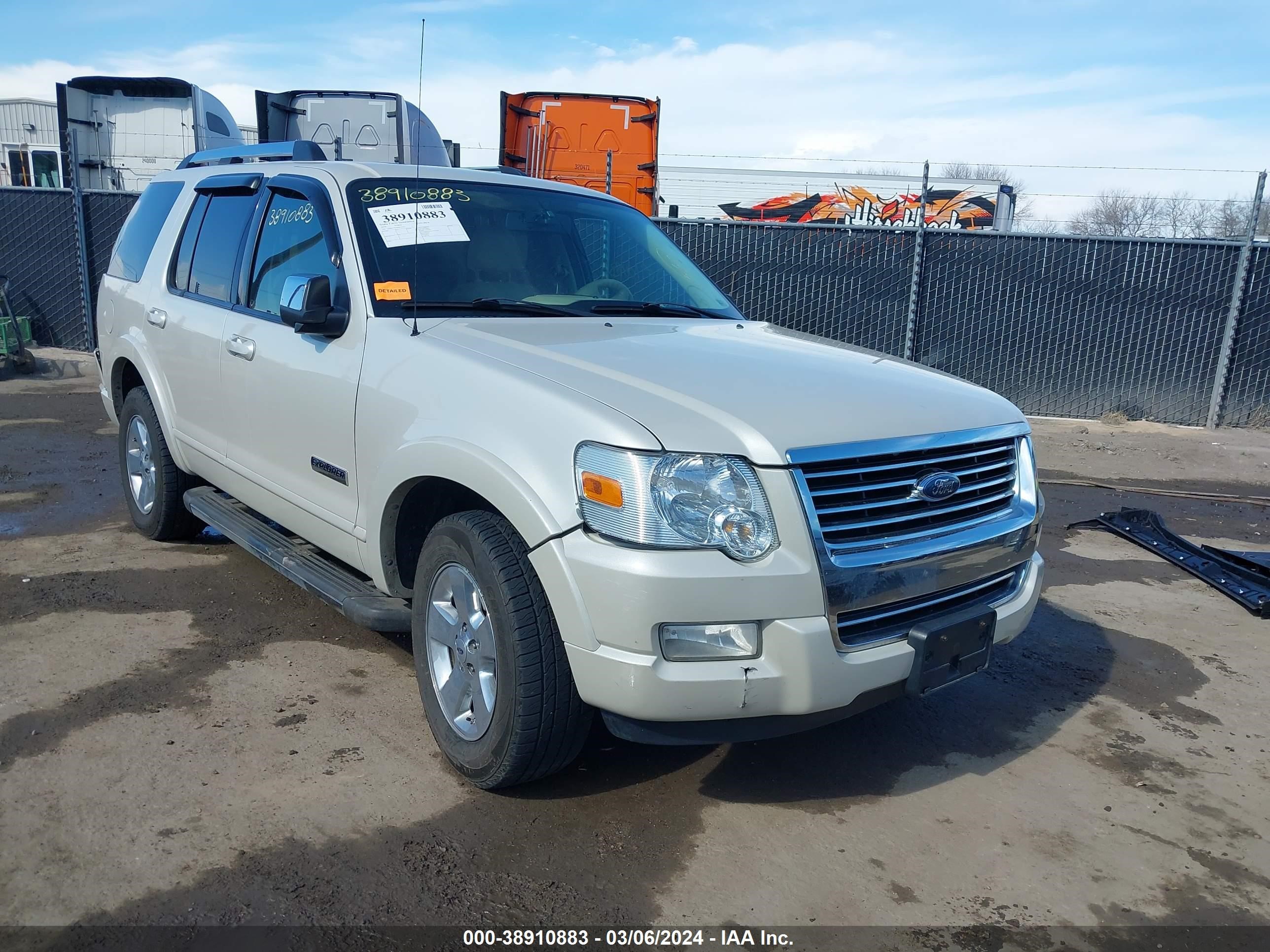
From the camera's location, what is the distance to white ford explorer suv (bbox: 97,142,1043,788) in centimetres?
259

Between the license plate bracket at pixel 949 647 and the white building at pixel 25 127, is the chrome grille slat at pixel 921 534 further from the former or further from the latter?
the white building at pixel 25 127

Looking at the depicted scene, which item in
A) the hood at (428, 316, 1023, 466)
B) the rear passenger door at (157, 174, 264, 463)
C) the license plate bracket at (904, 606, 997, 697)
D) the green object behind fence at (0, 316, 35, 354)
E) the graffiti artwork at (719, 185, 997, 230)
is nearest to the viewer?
the hood at (428, 316, 1023, 466)

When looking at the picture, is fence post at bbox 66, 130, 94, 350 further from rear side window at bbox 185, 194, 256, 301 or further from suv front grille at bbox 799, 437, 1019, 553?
suv front grille at bbox 799, 437, 1019, 553

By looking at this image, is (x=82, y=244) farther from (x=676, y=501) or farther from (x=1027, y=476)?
(x=1027, y=476)

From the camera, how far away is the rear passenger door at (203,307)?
4414 mm

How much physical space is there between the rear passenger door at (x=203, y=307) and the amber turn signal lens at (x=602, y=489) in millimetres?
2444

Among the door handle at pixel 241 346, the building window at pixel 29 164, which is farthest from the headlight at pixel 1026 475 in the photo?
the building window at pixel 29 164

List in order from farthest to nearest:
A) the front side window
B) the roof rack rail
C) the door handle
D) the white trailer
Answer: the white trailer
the roof rack rail
the door handle
the front side window

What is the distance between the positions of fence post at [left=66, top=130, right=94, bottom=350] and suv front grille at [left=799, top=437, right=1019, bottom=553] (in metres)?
12.1

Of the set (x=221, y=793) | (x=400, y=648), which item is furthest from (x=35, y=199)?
(x=221, y=793)

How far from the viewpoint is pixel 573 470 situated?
2.63 metres

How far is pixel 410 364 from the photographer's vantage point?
3.23 metres

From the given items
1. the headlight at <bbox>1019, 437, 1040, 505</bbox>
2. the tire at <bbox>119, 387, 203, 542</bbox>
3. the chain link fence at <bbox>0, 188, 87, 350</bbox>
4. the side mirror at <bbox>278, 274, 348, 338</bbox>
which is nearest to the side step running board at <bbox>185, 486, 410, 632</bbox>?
the tire at <bbox>119, 387, 203, 542</bbox>

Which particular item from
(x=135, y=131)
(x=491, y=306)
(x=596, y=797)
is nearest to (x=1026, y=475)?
(x=596, y=797)
